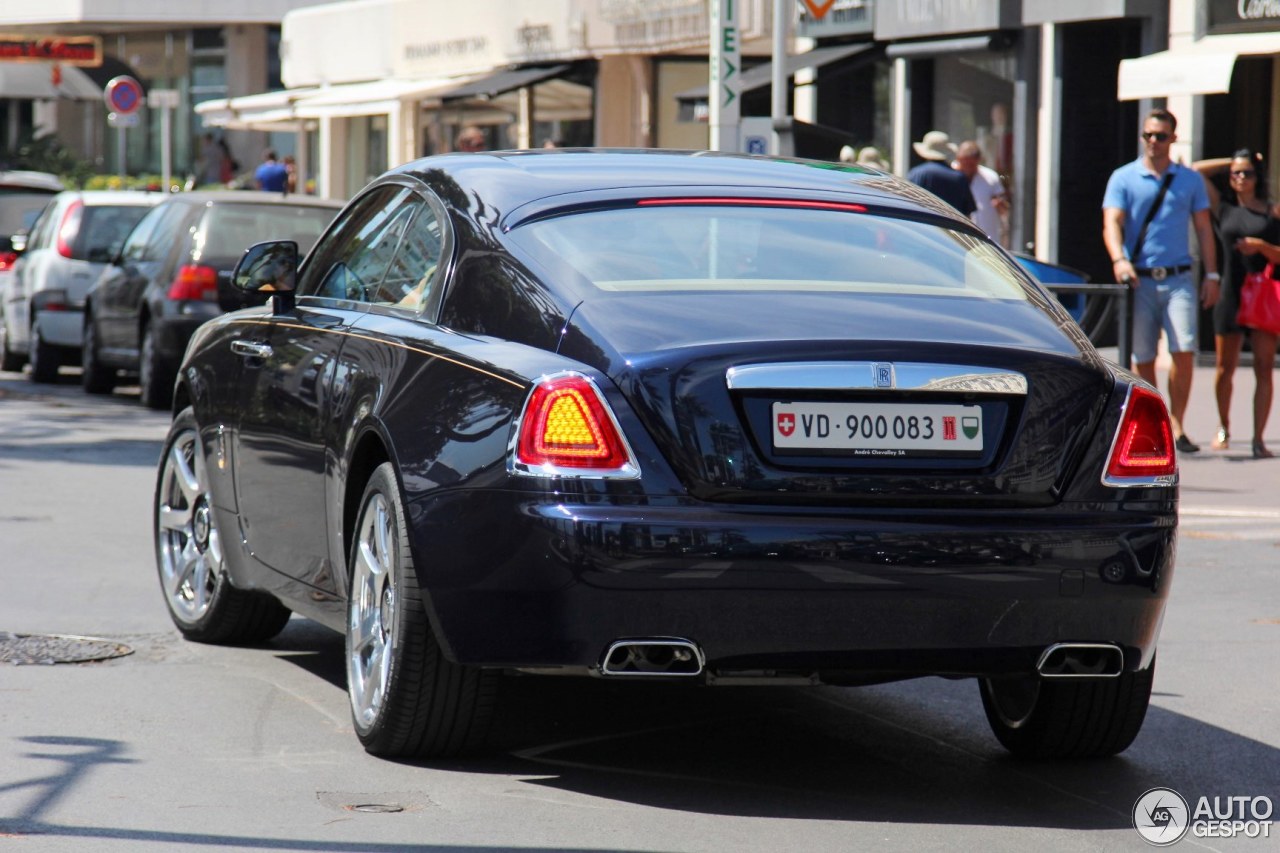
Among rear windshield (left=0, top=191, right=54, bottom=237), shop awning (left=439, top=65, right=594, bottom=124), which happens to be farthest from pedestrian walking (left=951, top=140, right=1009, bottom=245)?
shop awning (left=439, top=65, right=594, bottom=124)

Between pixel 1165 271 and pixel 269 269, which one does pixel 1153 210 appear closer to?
pixel 1165 271

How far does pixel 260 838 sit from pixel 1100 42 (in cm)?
1975

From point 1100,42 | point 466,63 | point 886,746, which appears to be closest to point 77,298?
point 1100,42

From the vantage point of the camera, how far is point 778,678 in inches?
198

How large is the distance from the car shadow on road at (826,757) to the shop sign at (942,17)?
706 inches

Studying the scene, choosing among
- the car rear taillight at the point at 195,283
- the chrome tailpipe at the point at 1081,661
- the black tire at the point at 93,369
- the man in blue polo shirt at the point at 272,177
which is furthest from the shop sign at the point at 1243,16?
the chrome tailpipe at the point at 1081,661

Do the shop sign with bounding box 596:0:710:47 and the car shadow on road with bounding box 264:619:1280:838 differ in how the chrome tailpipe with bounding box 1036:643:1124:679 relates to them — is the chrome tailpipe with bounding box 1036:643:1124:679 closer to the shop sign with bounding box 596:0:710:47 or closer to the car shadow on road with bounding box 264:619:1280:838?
the car shadow on road with bounding box 264:619:1280:838

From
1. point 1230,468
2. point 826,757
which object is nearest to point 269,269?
point 826,757

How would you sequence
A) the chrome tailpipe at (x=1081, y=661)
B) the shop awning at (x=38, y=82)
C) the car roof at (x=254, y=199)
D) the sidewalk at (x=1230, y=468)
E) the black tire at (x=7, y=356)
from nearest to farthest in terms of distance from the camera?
the chrome tailpipe at (x=1081, y=661) < the sidewalk at (x=1230, y=468) < the car roof at (x=254, y=199) < the black tire at (x=7, y=356) < the shop awning at (x=38, y=82)

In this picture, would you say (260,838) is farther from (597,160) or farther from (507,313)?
(597,160)

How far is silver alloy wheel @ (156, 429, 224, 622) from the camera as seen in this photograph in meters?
7.21

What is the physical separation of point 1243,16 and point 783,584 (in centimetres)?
1730

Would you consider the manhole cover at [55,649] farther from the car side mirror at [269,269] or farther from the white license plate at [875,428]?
the white license plate at [875,428]

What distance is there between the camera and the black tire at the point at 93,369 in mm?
17375
